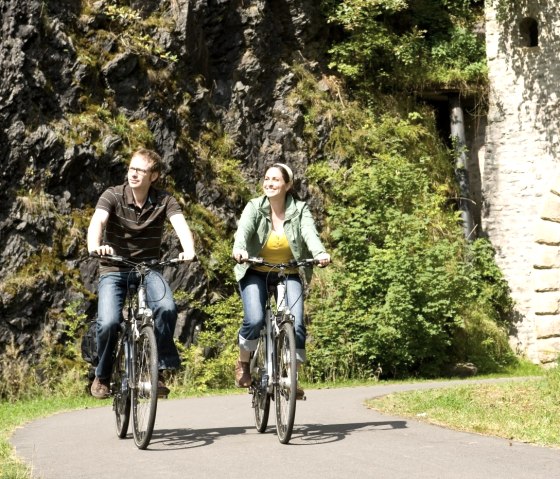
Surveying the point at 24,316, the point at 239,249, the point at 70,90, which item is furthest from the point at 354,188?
the point at 239,249

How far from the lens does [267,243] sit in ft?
26.1

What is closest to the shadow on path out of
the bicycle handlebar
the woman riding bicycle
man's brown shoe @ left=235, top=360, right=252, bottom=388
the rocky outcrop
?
man's brown shoe @ left=235, top=360, right=252, bottom=388

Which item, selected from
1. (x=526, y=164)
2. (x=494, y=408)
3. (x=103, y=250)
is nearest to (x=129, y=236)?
(x=103, y=250)

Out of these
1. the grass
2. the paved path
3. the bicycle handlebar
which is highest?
the bicycle handlebar

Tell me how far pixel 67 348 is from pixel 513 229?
9288mm

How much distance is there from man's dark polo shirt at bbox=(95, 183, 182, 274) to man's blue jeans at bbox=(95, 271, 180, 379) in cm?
13

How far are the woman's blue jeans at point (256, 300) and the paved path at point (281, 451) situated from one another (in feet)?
2.38

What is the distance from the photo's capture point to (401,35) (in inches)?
817

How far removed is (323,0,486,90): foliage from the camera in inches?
781

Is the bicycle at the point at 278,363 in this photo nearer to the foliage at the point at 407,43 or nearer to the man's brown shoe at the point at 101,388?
the man's brown shoe at the point at 101,388

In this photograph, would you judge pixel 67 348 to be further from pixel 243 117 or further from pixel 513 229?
pixel 513 229

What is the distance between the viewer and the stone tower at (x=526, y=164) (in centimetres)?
1928

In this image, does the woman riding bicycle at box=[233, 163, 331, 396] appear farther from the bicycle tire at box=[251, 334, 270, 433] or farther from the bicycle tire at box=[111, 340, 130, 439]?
the bicycle tire at box=[111, 340, 130, 439]

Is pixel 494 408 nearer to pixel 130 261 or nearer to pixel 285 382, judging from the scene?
pixel 285 382
